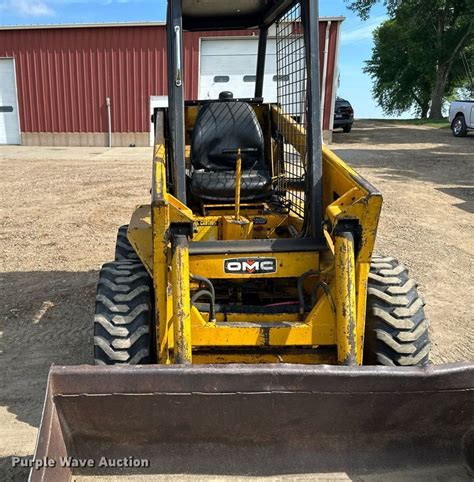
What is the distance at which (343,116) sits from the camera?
72.2ft

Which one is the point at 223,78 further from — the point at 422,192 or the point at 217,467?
the point at 217,467

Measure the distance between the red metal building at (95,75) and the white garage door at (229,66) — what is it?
0.77 ft

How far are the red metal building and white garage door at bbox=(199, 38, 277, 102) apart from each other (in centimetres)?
24

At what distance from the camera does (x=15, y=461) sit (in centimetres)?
301

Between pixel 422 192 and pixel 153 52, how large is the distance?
9550 mm

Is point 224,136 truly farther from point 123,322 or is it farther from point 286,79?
point 123,322

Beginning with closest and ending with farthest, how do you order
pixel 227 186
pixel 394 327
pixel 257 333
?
pixel 257 333, pixel 394 327, pixel 227 186

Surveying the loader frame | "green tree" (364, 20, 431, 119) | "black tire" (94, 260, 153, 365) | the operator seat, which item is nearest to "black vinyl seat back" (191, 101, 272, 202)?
the operator seat

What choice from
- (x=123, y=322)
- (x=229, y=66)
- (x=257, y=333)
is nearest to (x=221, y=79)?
(x=229, y=66)

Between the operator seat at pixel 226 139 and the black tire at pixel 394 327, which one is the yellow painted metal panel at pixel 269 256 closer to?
the black tire at pixel 394 327

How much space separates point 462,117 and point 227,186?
700 inches

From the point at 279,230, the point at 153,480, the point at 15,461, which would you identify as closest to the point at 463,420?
the point at 153,480

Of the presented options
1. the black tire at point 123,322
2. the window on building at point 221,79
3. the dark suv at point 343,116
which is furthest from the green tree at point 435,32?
the black tire at point 123,322

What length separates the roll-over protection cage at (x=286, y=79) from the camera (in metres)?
3.46
